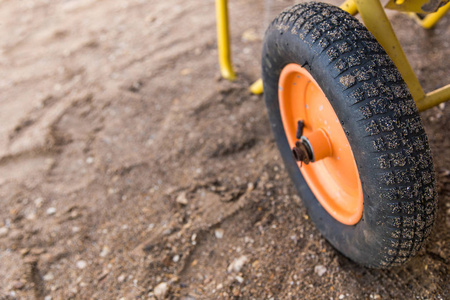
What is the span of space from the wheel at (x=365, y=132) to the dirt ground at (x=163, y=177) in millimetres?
291

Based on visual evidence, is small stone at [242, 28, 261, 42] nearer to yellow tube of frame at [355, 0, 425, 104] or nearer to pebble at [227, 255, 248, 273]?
yellow tube of frame at [355, 0, 425, 104]

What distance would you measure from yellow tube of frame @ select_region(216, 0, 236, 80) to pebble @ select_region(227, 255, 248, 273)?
115cm

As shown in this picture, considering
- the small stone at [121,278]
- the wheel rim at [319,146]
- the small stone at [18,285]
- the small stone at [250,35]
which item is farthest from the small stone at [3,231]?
the small stone at [250,35]

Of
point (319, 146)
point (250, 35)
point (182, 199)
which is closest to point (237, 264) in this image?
point (182, 199)

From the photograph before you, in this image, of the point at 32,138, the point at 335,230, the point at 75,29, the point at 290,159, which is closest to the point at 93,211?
the point at 32,138

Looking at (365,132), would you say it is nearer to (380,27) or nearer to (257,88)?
(380,27)

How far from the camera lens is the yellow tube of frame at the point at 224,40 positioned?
1885 mm

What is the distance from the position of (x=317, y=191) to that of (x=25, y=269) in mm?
1143

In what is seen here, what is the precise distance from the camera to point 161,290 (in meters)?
1.29

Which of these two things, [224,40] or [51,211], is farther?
[224,40]

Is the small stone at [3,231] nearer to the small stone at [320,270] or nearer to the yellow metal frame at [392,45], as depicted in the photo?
the small stone at [320,270]

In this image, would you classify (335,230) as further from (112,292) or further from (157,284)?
(112,292)

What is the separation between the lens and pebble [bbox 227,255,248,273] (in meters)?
1.32

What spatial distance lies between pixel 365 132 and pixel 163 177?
1.07 metres
